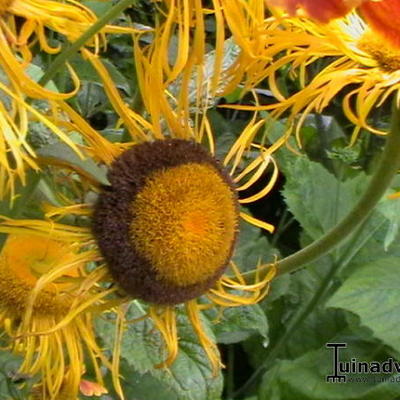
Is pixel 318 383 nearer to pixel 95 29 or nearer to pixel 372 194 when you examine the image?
pixel 372 194

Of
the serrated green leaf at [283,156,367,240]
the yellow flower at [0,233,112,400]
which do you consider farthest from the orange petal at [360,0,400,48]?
the serrated green leaf at [283,156,367,240]

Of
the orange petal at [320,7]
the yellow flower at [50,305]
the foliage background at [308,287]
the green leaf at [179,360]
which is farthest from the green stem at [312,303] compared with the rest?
the orange petal at [320,7]

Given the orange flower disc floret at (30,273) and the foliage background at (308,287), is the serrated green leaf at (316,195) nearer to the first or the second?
the foliage background at (308,287)

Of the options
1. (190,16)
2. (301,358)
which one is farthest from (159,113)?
(301,358)

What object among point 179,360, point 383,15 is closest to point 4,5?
point 383,15

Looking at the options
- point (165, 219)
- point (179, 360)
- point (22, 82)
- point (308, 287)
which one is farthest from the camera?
point (308, 287)

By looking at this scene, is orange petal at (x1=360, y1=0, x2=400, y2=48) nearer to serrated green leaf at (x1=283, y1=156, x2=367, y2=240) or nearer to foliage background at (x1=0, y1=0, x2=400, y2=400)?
foliage background at (x1=0, y1=0, x2=400, y2=400)
